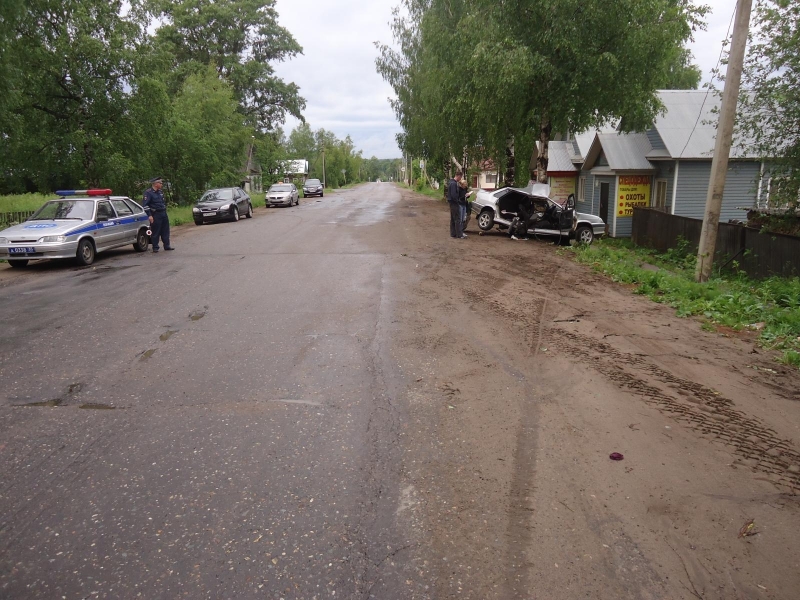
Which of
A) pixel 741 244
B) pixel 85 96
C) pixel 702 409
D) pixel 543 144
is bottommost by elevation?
pixel 702 409

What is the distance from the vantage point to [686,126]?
67.4 ft

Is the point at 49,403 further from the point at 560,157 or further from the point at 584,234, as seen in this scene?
the point at 560,157

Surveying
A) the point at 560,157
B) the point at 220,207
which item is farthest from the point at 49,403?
the point at 560,157

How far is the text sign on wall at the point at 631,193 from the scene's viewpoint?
21.6m

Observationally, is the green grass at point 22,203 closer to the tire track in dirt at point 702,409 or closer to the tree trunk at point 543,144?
the tree trunk at point 543,144

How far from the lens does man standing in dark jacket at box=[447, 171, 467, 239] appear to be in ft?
55.0

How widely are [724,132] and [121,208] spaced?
12.9m

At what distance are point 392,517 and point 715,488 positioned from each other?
6.93 ft

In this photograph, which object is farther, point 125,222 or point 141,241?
point 141,241

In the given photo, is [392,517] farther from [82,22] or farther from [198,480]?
[82,22]

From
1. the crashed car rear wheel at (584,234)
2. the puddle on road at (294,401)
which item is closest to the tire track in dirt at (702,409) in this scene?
the puddle on road at (294,401)

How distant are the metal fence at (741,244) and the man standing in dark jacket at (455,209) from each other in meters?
5.59

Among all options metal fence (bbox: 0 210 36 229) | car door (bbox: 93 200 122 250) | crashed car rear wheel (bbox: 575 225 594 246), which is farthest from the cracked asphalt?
metal fence (bbox: 0 210 36 229)

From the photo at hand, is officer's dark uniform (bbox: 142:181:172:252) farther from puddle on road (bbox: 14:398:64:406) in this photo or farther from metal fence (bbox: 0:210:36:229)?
puddle on road (bbox: 14:398:64:406)
